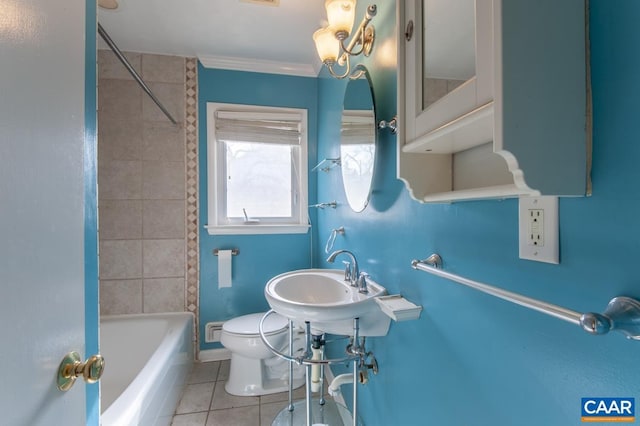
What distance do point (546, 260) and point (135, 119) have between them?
2.59 meters

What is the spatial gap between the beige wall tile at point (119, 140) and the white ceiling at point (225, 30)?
1.85 feet

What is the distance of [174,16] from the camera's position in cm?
178

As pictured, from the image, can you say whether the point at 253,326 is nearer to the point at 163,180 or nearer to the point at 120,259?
the point at 120,259

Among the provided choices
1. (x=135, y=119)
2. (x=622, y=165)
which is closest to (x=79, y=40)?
(x=622, y=165)

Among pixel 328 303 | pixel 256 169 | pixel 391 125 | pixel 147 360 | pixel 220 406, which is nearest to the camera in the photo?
pixel 391 125

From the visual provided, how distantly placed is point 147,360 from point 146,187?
1272mm

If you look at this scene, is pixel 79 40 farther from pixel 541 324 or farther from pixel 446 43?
pixel 541 324

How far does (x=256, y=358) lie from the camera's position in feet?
6.17

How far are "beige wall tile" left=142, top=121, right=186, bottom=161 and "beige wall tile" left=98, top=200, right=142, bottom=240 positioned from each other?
39cm

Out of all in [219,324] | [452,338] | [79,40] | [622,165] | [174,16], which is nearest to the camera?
[622,165]

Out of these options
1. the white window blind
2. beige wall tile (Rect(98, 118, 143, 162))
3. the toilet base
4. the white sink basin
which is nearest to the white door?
the white sink basin

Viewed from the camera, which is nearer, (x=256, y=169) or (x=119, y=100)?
(x=119, y=100)

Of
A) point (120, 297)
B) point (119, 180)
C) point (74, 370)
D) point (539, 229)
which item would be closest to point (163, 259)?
point (120, 297)

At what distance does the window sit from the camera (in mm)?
2289
